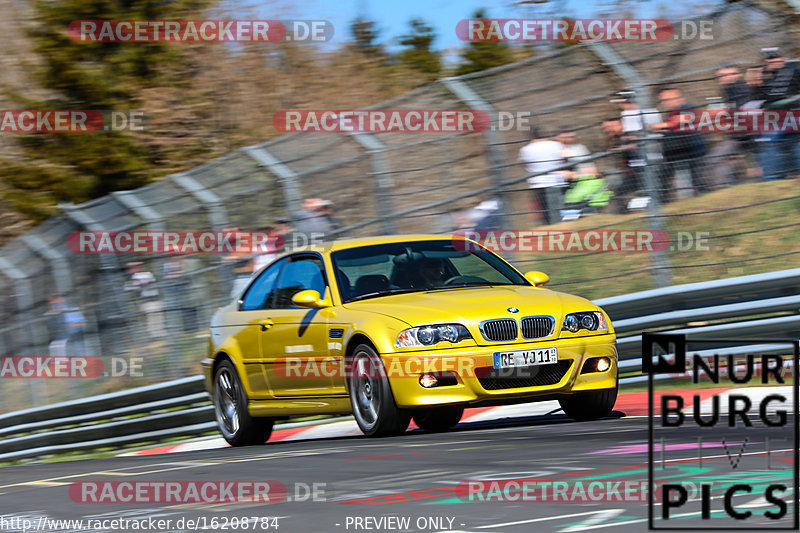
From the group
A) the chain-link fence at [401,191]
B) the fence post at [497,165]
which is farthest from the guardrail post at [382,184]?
the fence post at [497,165]

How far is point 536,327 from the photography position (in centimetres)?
857

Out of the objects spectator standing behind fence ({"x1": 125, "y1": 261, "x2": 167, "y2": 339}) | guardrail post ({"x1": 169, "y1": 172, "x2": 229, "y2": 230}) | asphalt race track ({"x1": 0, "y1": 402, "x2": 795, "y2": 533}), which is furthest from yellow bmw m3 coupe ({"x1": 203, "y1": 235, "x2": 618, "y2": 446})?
spectator standing behind fence ({"x1": 125, "y1": 261, "x2": 167, "y2": 339})

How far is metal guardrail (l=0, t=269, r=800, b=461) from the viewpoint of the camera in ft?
32.9

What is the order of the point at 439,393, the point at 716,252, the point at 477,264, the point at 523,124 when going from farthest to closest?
1. the point at 523,124
2. the point at 716,252
3. the point at 477,264
4. the point at 439,393

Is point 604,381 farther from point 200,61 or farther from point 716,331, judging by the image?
point 200,61

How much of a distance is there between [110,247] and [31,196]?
15704mm

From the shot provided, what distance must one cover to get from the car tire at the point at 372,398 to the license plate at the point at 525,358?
696 millimetres

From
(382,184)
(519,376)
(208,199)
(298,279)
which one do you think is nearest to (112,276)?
(208,199)

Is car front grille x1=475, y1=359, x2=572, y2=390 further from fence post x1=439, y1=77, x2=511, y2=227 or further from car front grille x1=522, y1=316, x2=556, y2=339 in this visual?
fence post x1=439, y1=77, x2=511, y2=227

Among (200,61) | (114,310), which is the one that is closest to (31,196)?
(200,61)

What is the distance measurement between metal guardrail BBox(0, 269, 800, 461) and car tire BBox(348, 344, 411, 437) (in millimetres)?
2498

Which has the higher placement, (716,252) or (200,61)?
(200,61)

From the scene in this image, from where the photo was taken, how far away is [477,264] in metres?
9.98

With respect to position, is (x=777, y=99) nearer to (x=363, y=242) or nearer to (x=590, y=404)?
(x=590, y=404)
